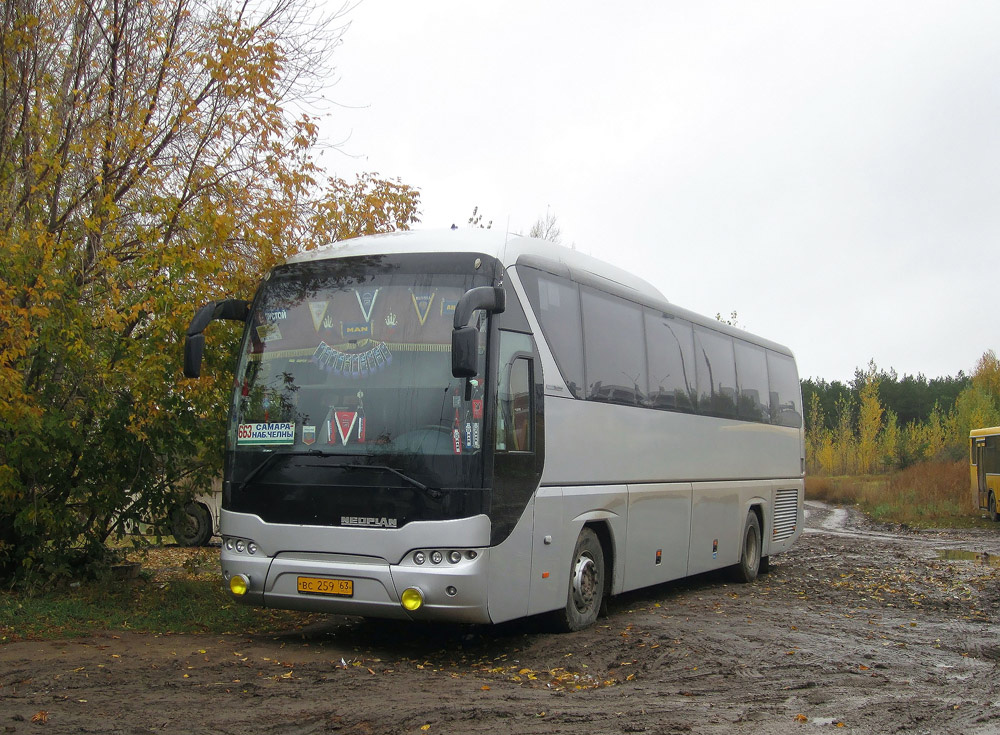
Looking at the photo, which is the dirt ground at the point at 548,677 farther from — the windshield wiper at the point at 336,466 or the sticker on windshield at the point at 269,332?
the sticker on windshield at the point at 269,332

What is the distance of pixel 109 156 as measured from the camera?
11.5 metres

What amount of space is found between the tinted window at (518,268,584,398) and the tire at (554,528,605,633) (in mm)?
1517

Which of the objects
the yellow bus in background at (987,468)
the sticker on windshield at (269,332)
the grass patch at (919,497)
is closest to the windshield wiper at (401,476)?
the sticker on windshield at (269,332)

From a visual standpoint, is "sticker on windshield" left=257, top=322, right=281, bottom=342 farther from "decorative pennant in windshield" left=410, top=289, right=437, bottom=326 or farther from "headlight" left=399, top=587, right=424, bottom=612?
"headlight" left=399, top=587, right=424, bottom=612

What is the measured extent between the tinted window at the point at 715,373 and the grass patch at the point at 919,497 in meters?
20.6

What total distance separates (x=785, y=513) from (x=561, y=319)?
9.14 metres

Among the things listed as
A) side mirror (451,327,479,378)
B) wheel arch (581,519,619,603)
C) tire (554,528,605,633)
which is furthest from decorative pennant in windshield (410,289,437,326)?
wheel arch (581,519,619,603)

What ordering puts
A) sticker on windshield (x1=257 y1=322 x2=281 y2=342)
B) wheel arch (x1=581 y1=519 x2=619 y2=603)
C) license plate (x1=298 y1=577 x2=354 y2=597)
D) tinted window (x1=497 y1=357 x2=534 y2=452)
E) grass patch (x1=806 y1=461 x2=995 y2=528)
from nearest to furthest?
license plate (x1=298 y1=577 x2=354 y2=597) → tinted window (x1=497 y1=357 x2=534 y2=452) → sticker on windshield (x1=257 y1=322 x2=281 y2=342) → wheel arch (x1=581 y1=519 x2=619 y2=603) → grass patch (x1=806 y1=461 x2=995 y2=528)

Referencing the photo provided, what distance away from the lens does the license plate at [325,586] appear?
28.6 feet

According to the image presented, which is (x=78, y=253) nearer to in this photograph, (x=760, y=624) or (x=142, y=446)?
(x=142, y=446)

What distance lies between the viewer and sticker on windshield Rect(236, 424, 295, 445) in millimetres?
9148

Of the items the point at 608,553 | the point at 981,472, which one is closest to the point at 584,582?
the point at 608,553

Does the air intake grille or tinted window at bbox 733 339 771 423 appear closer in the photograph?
tinted window at bbox 733 339 771 423

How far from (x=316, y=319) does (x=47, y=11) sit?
5550 mm
